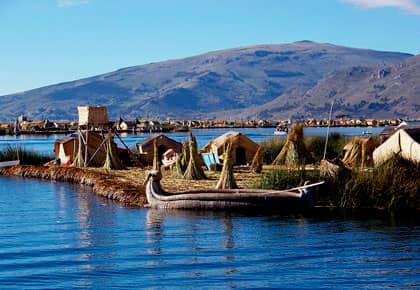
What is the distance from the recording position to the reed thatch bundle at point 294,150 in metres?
25.3

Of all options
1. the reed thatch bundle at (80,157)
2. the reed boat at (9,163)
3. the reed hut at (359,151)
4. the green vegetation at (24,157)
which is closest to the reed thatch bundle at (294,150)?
the reed hut at (359,151)

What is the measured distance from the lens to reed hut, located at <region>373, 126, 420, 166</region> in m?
21.4

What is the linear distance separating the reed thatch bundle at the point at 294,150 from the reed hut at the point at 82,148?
266 inches

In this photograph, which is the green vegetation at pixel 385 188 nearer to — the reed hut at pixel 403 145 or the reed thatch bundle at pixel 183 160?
the reed hut at pixel 403 145

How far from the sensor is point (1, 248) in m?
14.0

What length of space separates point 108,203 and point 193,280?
28.6ft

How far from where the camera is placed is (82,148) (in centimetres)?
2988

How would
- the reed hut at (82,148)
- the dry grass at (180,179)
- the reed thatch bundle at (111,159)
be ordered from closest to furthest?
the dry grass at (180,179) < the reed thatch bundle at (111,159) < the reed hut at (82,148)

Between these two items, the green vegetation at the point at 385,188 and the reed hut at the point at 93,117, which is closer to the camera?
the green vegetation at the point at 385,188

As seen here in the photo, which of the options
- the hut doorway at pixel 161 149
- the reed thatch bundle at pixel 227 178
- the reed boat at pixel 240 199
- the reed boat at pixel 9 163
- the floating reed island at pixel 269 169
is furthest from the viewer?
the reed boat at pixel 9 163

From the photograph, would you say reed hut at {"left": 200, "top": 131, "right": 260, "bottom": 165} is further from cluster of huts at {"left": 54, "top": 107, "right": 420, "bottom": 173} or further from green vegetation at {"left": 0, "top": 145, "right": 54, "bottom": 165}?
green vegetation at {"left": 0, "top": 145, "right": 54, "bottom": 165}

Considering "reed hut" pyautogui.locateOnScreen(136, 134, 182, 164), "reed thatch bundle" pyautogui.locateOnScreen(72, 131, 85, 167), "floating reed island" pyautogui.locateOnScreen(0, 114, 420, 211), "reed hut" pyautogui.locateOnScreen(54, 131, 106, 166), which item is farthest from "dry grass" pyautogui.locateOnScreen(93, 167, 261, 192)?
"reed hut" pyautogui.locateOnScreen(136, 134, 182, 164)

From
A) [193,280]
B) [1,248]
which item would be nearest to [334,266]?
[193,280]

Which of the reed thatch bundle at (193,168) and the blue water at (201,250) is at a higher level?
the reed thatch bundle at (193,168)
